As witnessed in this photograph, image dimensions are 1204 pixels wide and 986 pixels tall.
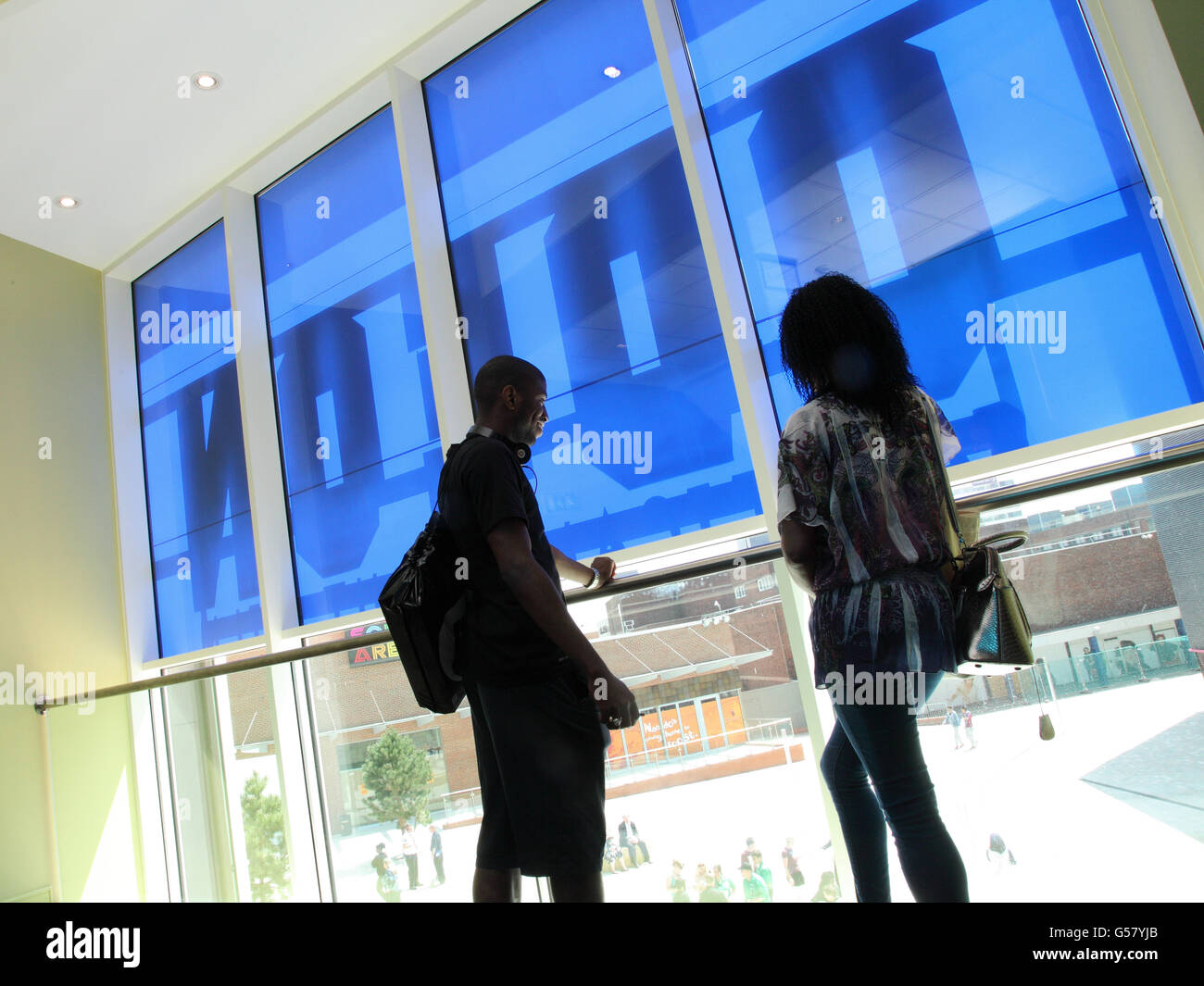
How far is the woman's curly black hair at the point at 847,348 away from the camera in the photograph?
119 cm

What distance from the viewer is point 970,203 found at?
2.22 m

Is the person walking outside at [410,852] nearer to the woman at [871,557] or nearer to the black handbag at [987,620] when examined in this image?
the woman at [871,557]

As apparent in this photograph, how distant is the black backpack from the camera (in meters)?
1.34

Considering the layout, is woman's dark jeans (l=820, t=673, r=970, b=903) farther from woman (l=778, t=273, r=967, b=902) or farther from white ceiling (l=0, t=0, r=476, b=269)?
white ceiling (l=0, t=0, r=476, b=269)

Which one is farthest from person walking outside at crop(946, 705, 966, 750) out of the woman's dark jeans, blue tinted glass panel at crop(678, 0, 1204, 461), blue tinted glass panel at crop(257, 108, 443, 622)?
blue tinted glass panel at crop(257, 108, 443, 622)

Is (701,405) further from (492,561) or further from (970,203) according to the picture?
(492,561)

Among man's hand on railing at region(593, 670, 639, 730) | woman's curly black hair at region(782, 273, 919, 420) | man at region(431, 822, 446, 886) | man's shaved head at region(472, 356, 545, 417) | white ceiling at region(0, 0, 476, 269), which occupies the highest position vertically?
white ceiling at region(0, 0, 476, 269)

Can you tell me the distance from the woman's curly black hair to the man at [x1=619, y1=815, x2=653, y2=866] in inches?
43.8

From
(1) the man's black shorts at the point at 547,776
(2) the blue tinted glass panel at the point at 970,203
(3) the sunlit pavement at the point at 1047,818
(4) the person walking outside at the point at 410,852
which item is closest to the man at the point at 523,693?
(1) the man's black shorts at the point at 547,776

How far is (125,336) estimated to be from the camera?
14.3 ft

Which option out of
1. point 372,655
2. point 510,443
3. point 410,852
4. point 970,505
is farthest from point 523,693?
point 372,655

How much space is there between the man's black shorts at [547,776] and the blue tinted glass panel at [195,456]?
2.80 metres
